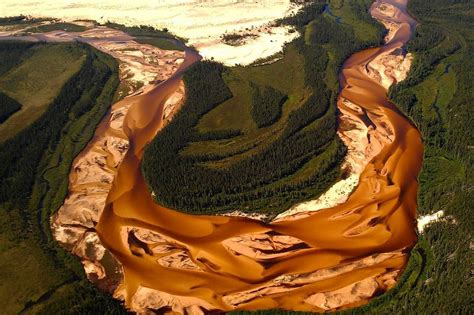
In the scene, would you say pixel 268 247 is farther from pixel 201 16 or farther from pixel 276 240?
pixel 201 16

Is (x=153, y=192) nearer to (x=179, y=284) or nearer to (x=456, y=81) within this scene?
(x=179, y=284)

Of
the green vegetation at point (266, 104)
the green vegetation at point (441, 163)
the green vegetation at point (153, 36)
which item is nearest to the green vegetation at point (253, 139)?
the green vegetation at point (266, 104)

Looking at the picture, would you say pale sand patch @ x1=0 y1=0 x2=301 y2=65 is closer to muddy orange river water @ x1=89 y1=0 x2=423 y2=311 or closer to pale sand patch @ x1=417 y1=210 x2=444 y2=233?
muddy orange river water @ x1=89 y1=0 x2=423 y2=311

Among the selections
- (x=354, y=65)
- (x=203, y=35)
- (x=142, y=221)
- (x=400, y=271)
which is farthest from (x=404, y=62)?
(x=142, y=221)

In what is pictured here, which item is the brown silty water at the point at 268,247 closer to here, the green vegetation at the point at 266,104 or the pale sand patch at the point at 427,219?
the pale sand patch at the point at 427,219

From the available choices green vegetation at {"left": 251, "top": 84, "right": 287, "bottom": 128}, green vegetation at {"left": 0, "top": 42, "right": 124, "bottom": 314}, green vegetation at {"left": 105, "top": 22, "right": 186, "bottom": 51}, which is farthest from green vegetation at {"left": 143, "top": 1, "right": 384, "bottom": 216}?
green vegetation at {"left": 105, "top": 22, "right": 186, "bottom": 51}

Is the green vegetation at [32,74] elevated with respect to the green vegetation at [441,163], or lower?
elevated

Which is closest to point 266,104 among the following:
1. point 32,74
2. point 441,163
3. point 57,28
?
point 441,163

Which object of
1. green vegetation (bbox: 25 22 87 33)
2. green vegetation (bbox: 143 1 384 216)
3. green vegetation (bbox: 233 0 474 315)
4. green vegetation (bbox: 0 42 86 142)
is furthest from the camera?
green vegetation (bbox: 25 22 87 33)
